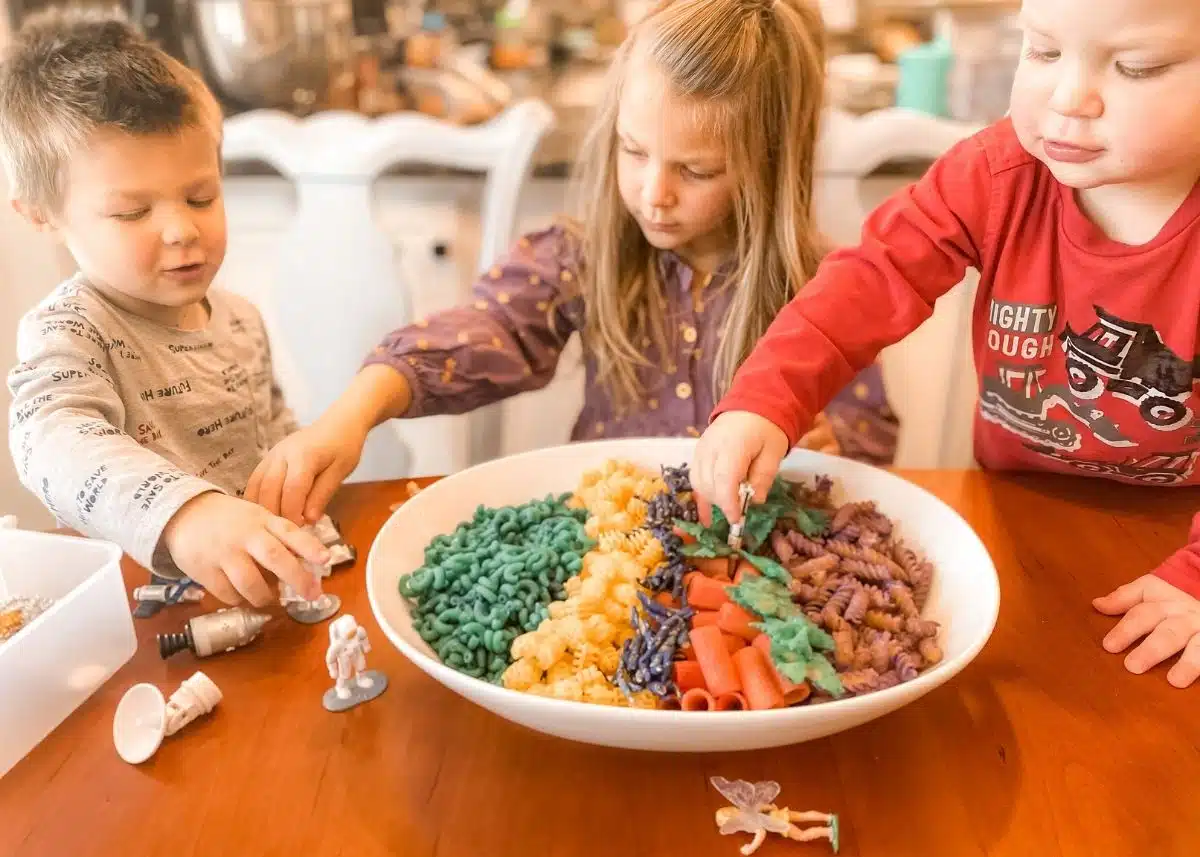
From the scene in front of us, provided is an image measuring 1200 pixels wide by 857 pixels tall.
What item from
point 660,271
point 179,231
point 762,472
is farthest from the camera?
point 660,271

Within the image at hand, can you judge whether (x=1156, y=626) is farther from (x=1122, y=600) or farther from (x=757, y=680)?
(x=757, y=680)

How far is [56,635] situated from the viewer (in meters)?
0.66

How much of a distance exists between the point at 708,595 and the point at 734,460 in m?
0.11

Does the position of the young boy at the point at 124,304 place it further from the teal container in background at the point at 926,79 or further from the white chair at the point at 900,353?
the teal container in background at the point at 926,79

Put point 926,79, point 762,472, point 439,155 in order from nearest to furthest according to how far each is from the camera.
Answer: point 762,472 < point 439,155 < point 926,79

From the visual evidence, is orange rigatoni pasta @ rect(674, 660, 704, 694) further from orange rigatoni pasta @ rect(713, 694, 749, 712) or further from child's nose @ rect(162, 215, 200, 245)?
child's nose @ rect(162, 215, 200, 245)

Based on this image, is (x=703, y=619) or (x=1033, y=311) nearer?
(x=703, y=619)

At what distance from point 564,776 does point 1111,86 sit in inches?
23.8

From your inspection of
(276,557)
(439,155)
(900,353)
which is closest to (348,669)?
(276,557)

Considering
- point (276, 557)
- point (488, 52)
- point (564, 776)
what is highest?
point (488, 52)

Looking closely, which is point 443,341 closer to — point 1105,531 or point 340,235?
point 340,235

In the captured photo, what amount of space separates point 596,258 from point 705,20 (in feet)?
0.96

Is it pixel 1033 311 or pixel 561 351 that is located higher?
pixel 1033 311

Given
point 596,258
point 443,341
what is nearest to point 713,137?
point 596,258
